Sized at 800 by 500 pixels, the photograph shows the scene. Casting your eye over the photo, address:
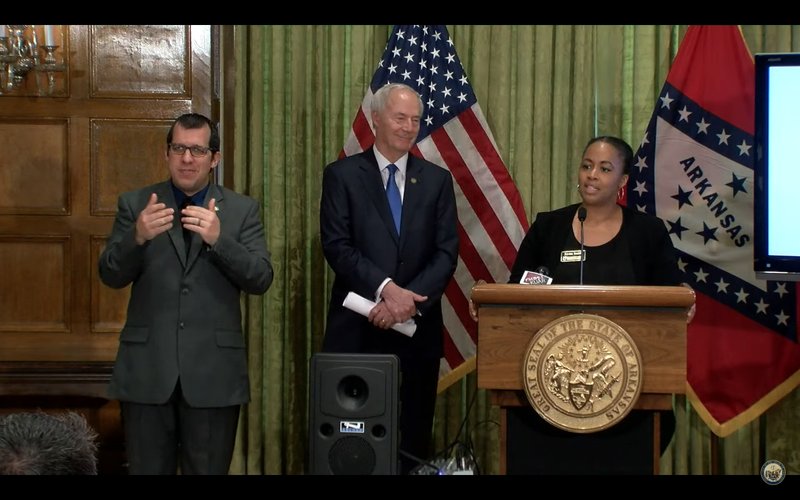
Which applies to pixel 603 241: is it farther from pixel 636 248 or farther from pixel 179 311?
pixel 179 311

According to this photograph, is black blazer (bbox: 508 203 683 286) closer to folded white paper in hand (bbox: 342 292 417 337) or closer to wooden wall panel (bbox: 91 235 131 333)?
folded white paper in hand (bbox: 342 292 417 337)

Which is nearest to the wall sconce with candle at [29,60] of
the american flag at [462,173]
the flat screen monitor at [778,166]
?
the american flag at [462,173]

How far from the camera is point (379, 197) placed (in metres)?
3.91

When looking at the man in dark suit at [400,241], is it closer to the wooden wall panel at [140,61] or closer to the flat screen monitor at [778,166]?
the wooden wall panel at [140,61]

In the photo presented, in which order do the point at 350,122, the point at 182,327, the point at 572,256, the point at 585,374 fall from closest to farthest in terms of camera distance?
the point at 585,374
the point at 182,327
the point at 572,256
the point at 350,122

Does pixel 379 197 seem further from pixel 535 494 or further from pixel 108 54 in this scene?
pixel 535 494

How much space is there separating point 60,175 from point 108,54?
0.60 m

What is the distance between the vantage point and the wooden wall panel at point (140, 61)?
4551mm

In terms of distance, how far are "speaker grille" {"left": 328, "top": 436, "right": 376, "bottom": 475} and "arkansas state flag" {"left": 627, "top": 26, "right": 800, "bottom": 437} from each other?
7.18 ft

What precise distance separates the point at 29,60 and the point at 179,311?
5.78ft

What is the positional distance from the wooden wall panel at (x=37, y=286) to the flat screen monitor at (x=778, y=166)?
121 inches

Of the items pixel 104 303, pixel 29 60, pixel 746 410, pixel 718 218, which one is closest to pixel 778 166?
pixel 718 218

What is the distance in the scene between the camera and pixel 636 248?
12.0ft

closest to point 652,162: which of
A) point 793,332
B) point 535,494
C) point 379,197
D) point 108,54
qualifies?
point 793,332
